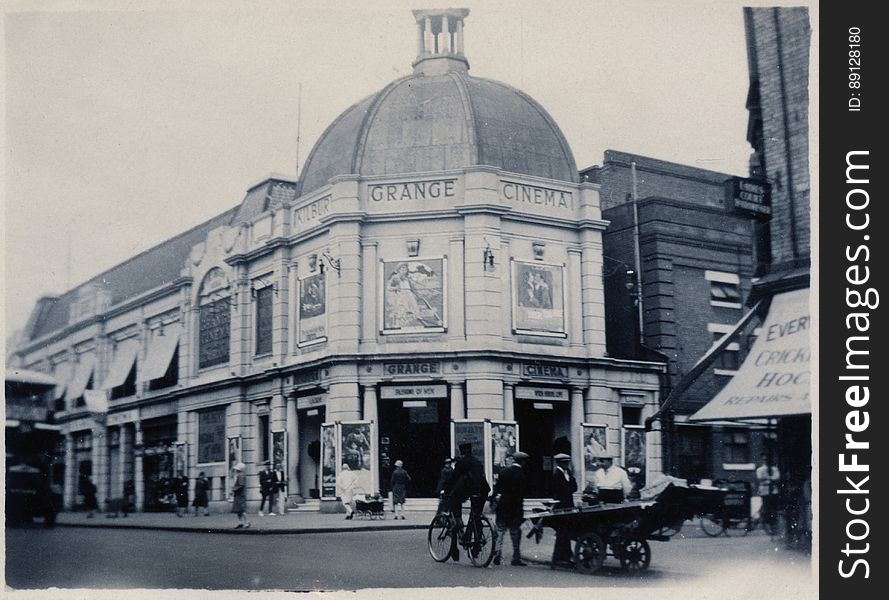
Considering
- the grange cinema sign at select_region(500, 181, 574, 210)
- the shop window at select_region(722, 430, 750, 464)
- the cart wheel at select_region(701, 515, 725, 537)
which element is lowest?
the cart wheel at select_region(701, 515, 725, 537)

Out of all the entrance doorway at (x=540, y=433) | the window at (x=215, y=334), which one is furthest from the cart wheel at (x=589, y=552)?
the window at (x=215, y=334)

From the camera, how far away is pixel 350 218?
25188mm

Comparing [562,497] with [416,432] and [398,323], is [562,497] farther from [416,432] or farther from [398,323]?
[398,323]

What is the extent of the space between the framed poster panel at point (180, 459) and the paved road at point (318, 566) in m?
6.39

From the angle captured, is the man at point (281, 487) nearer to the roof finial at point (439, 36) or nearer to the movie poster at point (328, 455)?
the movie poster at point (328, 455)

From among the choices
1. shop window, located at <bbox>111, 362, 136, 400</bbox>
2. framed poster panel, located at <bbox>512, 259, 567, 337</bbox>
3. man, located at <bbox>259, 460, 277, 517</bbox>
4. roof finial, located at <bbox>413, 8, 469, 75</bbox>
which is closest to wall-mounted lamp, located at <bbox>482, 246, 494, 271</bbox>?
framed poster panel, located at <bbox>512, 259, 567, 337</bbox>

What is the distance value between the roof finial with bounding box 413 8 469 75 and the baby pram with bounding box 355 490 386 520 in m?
8.71

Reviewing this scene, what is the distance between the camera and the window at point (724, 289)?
89.2 feet

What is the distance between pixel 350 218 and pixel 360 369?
3.47m

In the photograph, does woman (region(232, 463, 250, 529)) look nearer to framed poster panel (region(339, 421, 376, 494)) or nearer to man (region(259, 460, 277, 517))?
man (region(259, 460, 277, 517))

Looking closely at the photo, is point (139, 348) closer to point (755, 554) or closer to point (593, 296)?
point (593, 296)

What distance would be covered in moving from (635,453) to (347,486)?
20.5ft

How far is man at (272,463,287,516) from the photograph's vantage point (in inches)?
933
